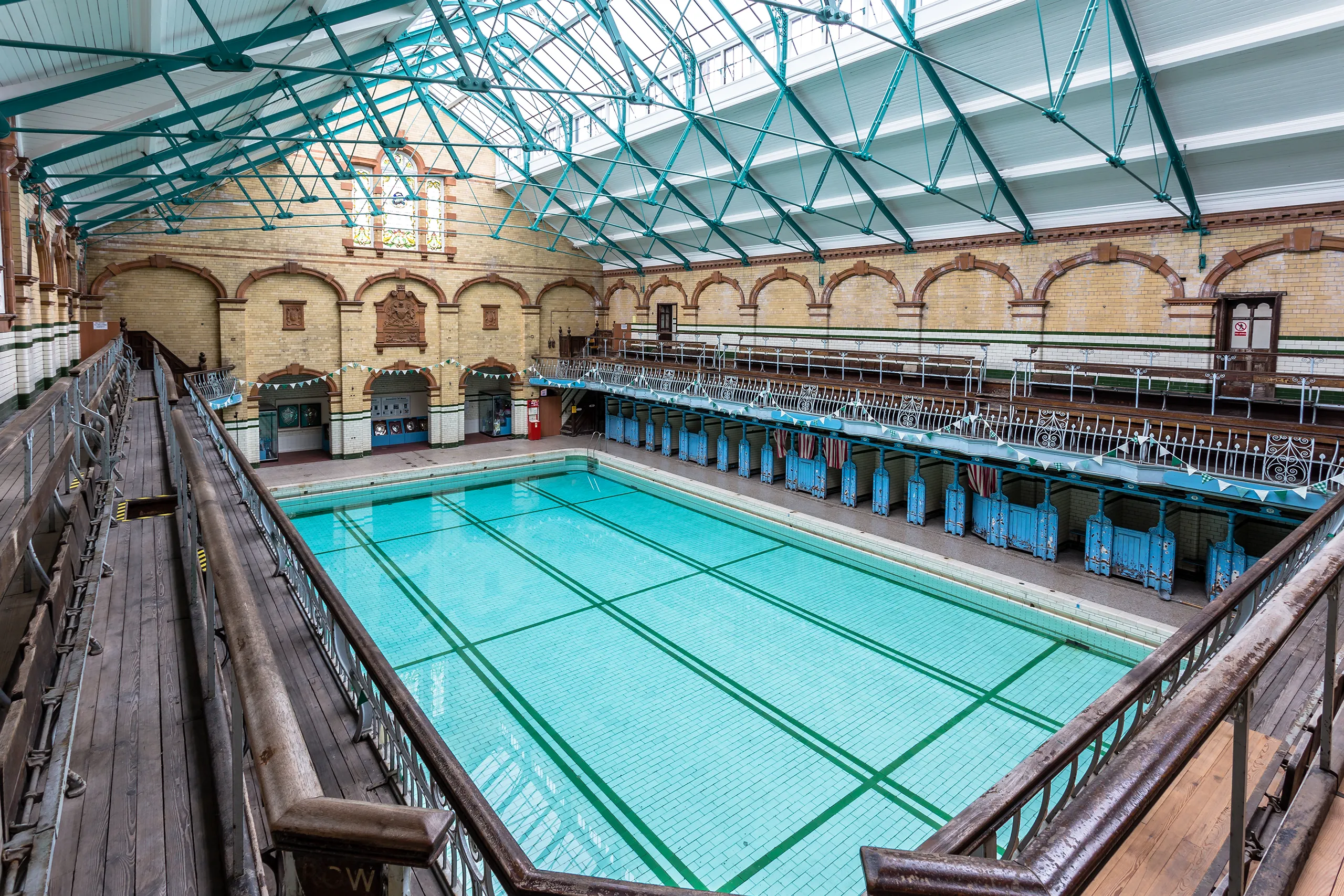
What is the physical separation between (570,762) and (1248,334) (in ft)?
42.7

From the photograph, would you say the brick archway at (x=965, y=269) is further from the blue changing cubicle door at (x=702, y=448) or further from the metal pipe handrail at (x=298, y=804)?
the metal pipe handrail at (x=298, y=804)

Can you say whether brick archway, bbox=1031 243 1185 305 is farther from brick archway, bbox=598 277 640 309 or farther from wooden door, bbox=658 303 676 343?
brick archway, bbox=598 277 640 309

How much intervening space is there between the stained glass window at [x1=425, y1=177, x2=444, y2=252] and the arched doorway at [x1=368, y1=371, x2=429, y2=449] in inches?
168

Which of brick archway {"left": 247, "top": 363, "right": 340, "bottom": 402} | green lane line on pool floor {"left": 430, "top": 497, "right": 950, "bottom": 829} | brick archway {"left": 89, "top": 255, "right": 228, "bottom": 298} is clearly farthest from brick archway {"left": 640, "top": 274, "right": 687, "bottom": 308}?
green lane line on pool floor {"left": 430, "top": 497, "right": 950, "bottom": 829}

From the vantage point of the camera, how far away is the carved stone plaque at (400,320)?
2323cm

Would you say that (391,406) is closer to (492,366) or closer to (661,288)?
(492,366)

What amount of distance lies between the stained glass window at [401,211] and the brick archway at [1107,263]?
17.5 metres

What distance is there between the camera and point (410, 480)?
2034 centimetres

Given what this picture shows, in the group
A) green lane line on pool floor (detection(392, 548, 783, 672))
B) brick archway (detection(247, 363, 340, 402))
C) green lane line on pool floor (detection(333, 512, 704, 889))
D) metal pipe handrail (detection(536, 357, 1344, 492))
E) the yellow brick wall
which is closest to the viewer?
green lane line on pool floor (detection(333, 512, 704, 889))

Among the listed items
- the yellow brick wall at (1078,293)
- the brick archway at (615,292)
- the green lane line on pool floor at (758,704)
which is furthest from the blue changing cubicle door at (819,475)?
the brick archway at (615,292)

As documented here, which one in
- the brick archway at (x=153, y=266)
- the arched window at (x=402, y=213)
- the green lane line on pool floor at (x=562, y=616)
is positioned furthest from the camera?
the arched window at (x=402, y=213)

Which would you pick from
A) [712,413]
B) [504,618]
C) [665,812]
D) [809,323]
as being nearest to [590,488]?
[712,413]

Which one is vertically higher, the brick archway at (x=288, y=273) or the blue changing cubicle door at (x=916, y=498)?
the brick archway at (x=288, y=273)

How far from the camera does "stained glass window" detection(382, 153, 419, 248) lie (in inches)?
890
